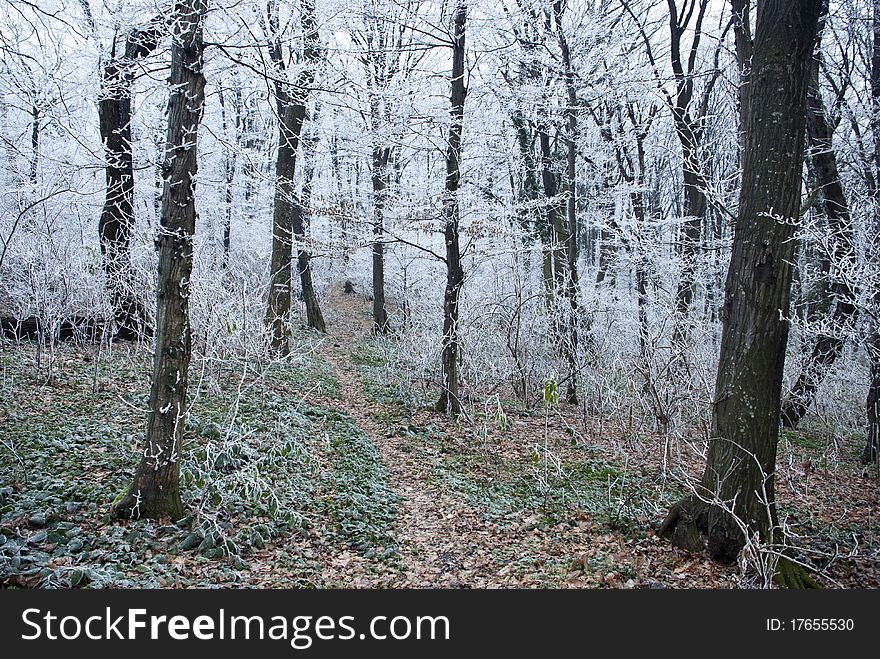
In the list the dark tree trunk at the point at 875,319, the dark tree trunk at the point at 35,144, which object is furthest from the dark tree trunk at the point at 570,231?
Result: the dark tree trunk at the point at 35,144

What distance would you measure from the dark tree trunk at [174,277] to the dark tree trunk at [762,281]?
4.01 metres

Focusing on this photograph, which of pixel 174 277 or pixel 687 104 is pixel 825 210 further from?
pixel 174 277

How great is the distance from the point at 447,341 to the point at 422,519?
11.9 feet

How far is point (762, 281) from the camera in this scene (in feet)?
12.7

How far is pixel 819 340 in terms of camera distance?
8250 millimetres

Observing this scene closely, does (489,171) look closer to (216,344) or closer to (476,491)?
(216,344)

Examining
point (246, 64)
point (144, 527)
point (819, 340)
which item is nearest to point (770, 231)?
point (246, 64)

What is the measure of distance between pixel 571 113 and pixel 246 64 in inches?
254

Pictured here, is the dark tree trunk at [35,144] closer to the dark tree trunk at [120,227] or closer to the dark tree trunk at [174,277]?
the dark tree trunk at [120,227]

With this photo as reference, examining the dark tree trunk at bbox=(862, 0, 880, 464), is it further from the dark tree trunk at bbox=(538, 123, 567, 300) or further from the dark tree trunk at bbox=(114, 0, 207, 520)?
the dark tree trunk at bbox=(114, 0, 207, 520)

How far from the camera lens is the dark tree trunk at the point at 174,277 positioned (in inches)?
152

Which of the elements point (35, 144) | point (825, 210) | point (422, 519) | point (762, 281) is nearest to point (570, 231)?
point (825, 210)

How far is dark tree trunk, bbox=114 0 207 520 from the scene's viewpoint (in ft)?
12.7

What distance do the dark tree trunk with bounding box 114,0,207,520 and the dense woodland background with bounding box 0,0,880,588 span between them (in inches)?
0.9
